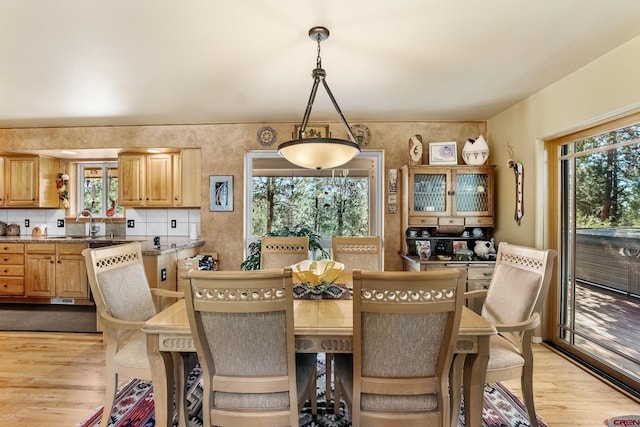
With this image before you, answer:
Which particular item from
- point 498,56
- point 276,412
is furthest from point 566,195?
point 276,412

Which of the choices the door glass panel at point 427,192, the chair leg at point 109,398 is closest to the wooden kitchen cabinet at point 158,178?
the chair leg at point 109,398

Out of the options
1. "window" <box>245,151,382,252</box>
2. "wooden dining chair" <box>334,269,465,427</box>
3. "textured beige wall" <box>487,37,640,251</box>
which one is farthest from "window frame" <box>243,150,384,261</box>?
"wooden dining chair" <box>334,269,465,427</box>

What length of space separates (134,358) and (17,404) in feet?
3.81

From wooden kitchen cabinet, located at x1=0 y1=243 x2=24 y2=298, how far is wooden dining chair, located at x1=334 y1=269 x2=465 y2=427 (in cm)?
465

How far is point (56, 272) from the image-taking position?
3.81 meters

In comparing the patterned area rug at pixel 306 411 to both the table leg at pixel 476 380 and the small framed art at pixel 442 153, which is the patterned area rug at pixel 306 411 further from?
the small framed art at pixel 442 153

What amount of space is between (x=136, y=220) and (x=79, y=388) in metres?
2.52

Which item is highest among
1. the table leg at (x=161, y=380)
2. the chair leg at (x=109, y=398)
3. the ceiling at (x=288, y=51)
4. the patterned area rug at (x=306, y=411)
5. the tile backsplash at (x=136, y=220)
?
the ceiling at (x=288, y=51)

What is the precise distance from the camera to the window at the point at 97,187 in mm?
4539

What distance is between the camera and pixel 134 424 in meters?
1.85

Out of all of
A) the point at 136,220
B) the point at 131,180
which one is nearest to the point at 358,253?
the point at 131,180

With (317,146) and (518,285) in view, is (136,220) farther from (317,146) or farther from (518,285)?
(518,285)

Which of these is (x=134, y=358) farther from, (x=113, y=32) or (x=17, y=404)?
(x=113, y=32)

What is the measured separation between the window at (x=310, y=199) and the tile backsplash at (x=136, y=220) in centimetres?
88
